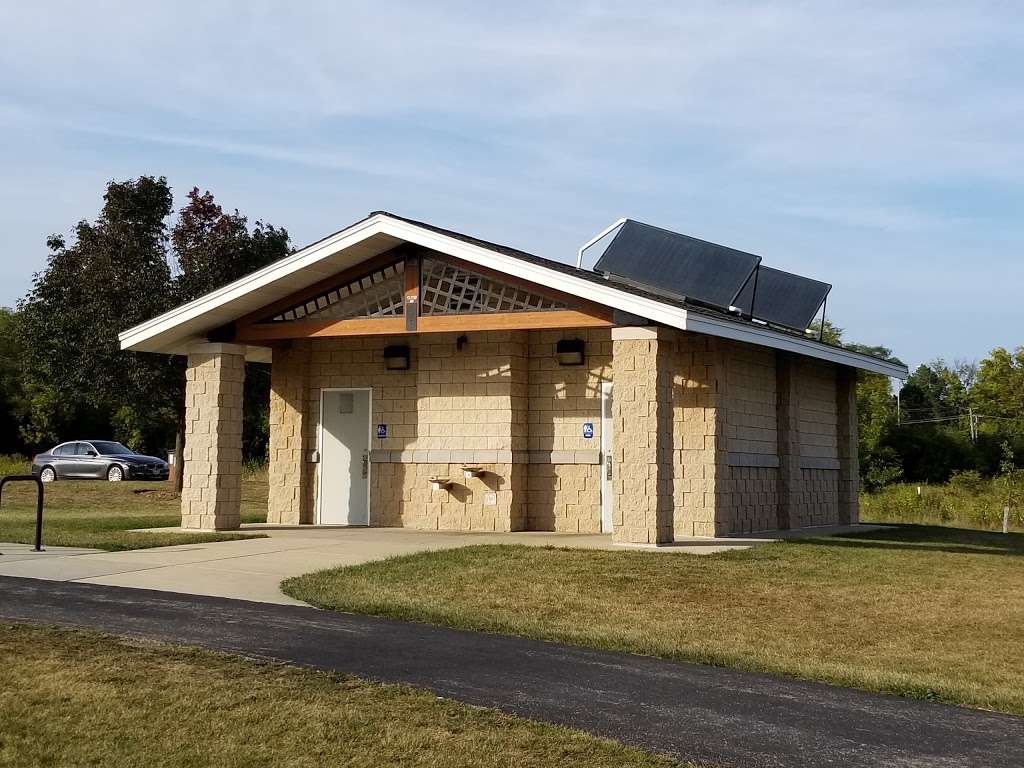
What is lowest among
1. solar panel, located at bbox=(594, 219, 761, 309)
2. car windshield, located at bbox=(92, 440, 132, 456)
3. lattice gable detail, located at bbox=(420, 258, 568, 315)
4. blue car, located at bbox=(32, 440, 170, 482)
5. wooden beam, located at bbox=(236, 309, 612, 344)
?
blue car, located at bbox=(32, 440, 170, 482)

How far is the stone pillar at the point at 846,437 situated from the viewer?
888 inches

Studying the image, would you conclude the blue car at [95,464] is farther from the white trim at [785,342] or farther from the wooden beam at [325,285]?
the white trim at [785,342]

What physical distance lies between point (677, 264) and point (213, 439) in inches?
312

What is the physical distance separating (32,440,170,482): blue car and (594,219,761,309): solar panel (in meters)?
22.1

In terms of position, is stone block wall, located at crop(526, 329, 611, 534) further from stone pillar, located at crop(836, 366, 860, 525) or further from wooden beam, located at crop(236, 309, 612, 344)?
stone pillar, located at crop(836, 366, 860, 525)

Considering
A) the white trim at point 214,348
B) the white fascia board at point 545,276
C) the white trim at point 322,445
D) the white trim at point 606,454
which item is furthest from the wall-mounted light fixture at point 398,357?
the white trim at point 606,454

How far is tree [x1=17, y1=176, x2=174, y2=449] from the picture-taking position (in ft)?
101

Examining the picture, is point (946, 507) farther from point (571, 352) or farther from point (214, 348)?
point (214, 348)

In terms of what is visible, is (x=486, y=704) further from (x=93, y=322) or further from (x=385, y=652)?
(x=93, y=322)

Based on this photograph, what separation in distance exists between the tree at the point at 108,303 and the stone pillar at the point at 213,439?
497 inches

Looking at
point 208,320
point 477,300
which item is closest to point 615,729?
point 477,300

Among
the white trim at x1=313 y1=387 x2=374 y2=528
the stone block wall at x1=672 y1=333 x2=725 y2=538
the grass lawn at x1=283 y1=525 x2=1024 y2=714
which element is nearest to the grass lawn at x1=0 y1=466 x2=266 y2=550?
the white trim at x1=313 y1=387 x2=374 y2=528

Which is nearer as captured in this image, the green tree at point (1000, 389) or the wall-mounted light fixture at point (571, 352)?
the wall-mounted light fixture at point (571, 352)

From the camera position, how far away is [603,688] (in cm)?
769
